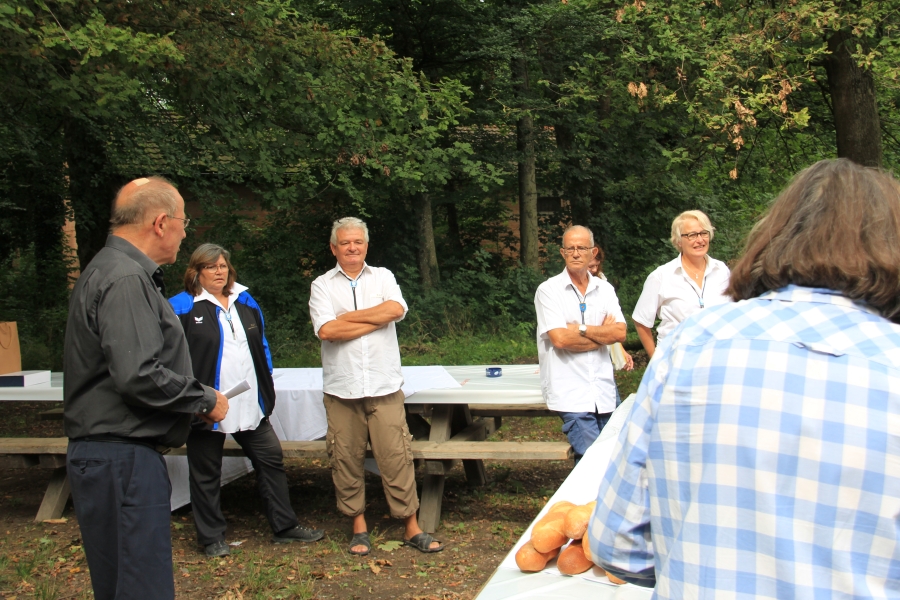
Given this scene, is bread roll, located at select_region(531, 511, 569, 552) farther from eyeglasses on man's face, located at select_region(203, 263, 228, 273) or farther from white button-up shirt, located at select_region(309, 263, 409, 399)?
eyeglasses on man's face, located at select_region(203, 263, 228, 273)

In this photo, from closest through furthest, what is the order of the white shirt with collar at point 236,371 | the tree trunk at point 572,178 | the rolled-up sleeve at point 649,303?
1. the white shirt with collar at point 236,371
2. the rolled-up sleeve at point 649,303
3. the tree trunk at point 572,178

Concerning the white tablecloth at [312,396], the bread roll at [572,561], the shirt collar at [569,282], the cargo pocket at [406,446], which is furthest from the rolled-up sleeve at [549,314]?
the bread roll at [572,561]

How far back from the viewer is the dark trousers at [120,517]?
2.76 m

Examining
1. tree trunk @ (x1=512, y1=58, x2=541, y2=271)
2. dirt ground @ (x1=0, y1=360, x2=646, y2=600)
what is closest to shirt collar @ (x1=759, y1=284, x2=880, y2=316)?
dirt ground @ (x1=0, y1=360, x2=646, y2=600)

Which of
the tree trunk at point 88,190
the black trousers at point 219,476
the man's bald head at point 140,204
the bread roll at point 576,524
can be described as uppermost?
the tree trunk at point 88,190

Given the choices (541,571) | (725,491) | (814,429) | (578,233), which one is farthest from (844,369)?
(578,233)

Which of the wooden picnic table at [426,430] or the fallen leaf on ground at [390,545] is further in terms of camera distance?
the wooden picnic table at [426,430]

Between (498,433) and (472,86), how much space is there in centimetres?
814

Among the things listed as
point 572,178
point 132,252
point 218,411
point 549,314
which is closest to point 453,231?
point 572,178

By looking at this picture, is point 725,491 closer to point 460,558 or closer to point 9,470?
point 460,558

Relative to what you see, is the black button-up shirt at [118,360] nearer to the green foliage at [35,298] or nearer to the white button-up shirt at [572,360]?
the white button-up shirt at [572,360]

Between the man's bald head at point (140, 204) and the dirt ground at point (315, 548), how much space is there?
2.26 m

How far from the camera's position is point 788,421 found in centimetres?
132

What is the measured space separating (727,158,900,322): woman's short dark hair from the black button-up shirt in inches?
80.4
